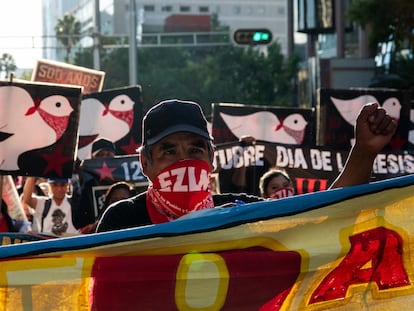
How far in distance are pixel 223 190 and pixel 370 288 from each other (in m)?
6.70

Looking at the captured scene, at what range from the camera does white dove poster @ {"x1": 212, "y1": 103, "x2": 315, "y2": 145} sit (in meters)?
10.9

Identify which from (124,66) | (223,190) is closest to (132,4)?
(223,190)

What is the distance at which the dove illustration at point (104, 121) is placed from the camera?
11.0m

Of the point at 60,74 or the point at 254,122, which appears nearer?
the point at 254,122

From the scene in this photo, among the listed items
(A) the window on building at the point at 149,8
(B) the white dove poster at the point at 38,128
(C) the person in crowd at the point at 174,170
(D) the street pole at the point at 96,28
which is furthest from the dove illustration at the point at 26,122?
(A) the window on building at the point at 149,8

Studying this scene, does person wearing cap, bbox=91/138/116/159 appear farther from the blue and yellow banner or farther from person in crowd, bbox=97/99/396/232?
the blue and yellow banner

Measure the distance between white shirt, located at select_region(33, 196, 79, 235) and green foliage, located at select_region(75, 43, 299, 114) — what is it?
50582 mm

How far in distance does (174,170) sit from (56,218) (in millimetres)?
5405

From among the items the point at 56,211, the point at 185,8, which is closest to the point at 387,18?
the point at 56,211

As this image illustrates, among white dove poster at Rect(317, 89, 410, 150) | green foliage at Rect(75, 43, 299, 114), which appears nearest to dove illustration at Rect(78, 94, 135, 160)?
white dove poster at Rect(317, 89, 410, 150)

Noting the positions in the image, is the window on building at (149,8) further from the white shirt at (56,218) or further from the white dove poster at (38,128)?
the white dove poster at (38,128)

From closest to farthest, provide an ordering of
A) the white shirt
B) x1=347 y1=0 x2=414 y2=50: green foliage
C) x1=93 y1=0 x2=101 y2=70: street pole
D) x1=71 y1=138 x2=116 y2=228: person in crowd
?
the white shirt < x1=71 y1=138 x2=116 y2=228: person in crowd < x1=347 y1=0 x2=414 y2=50: green foliage < x1=93 y1=0 x2=101 y2=70: street pole

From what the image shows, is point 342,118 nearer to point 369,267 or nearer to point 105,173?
point 105,173

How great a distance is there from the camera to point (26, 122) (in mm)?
6879
